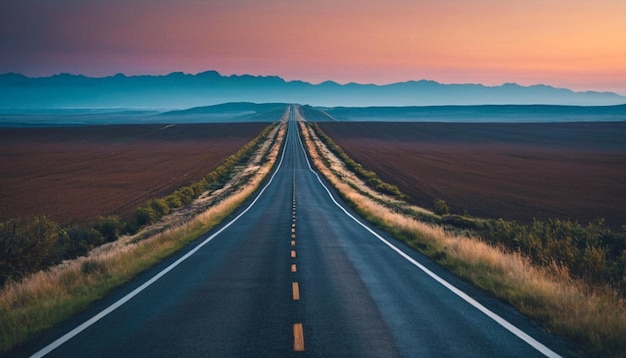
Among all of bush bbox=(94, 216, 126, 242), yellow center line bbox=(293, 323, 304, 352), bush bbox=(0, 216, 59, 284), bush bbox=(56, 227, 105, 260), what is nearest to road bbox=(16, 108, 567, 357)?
yellow center line bbox=(293, 323, 304, 352)

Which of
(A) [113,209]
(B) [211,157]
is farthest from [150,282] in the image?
(B) [211,157]

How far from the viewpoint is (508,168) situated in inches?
2805

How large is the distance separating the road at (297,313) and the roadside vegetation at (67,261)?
0.54 m

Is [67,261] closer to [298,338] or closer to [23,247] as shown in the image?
[23,247]

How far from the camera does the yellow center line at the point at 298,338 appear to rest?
7801mm

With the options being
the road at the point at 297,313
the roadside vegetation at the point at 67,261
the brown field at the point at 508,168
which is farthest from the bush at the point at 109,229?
the brown field at the point at 508,168

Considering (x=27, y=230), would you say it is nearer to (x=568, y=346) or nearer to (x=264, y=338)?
(x=264, y=338)

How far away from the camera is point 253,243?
20.0m

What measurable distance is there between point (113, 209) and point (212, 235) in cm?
1760

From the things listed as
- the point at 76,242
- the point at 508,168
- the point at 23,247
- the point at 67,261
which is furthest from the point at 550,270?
the point at 508,168

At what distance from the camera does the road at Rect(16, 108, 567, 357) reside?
795 cm

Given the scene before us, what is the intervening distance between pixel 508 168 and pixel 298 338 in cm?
6878

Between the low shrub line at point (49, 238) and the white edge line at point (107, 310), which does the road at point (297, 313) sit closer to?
the white edge line at point (107, 310)

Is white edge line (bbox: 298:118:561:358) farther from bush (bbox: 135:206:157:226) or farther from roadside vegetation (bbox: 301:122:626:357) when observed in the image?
bush (bbox: 135:206:157:226)
